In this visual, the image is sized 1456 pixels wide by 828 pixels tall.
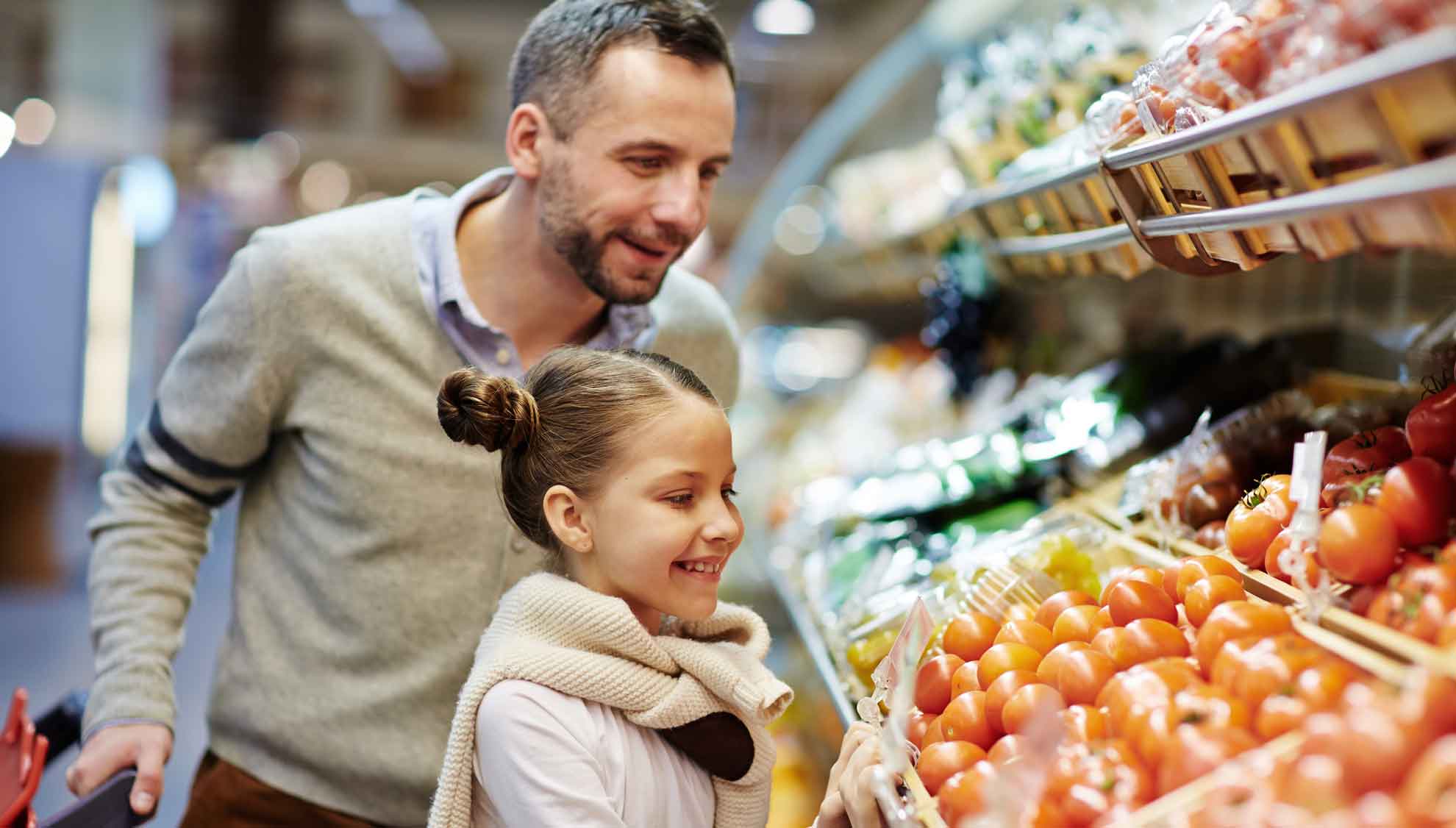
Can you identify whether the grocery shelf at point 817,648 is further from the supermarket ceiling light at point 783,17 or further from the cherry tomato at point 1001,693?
the supermarket ceiling light at point 783,17

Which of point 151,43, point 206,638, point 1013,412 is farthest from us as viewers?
point 151,43

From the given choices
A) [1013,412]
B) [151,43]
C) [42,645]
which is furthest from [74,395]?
[1013,412]

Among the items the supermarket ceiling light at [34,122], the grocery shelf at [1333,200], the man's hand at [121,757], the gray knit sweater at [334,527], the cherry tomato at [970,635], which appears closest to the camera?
the grocery shelf at [1333,200]

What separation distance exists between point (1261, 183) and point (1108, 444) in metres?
1.15

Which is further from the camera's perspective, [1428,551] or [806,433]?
[806,433]

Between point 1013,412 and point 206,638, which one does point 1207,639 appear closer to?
point 1013,412

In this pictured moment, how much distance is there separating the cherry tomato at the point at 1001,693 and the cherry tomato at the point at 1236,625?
20cm

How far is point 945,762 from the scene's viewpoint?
1257 mm

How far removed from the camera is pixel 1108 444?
7.38 ft

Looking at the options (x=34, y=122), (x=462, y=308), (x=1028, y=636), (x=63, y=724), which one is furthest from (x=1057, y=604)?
(x=34, y=122)

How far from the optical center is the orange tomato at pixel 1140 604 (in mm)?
1346

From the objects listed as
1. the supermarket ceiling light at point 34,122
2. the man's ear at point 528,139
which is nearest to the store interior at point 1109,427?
the man's ear at point 528,139

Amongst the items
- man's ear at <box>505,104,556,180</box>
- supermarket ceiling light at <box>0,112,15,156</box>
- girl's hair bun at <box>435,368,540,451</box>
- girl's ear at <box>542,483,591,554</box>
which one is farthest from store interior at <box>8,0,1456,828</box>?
supermarket ceiling light at <box>0,112,15,156</box>

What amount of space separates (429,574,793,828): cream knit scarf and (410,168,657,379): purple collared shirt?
0.50 metres
